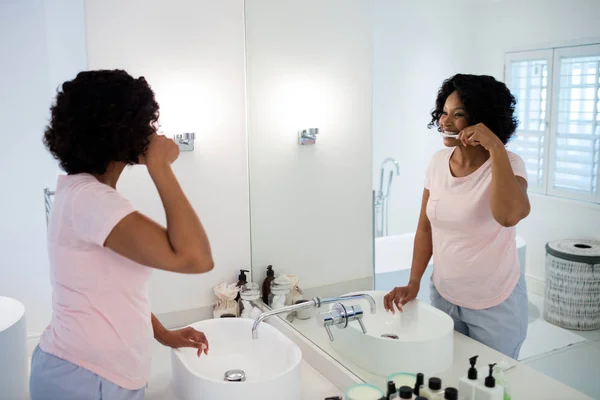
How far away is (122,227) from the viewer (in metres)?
1.12

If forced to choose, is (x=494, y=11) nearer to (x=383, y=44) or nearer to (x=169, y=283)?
(x=383, y=44)

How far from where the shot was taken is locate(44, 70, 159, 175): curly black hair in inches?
46.8

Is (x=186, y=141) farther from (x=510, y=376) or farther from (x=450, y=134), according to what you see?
(x=510, y=376)

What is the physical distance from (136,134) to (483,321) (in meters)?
0.93

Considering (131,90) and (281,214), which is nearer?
(131,90)

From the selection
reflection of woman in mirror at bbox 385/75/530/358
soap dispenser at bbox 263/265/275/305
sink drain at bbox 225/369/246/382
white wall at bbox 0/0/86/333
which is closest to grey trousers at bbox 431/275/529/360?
reflection of woman in mirror at bbox 385/75/530/358

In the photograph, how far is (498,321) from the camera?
1.37m

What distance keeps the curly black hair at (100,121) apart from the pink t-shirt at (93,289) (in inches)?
2.2

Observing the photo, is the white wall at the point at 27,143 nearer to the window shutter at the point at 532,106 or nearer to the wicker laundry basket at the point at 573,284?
the window shutter at the point at 532,106

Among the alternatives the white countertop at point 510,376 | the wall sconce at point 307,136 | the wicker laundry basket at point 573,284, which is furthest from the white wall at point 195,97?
the wicker laundry basket at point 573,284

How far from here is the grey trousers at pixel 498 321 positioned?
49.4 inches

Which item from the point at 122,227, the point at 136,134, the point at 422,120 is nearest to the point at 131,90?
the point at 136,134

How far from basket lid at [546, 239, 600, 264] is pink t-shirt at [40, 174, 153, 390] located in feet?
2.75

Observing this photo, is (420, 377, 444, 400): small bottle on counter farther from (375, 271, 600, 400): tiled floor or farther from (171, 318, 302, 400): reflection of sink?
(171, 318, 302, 400): reflection of sink
